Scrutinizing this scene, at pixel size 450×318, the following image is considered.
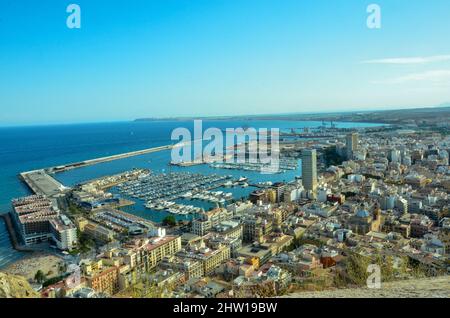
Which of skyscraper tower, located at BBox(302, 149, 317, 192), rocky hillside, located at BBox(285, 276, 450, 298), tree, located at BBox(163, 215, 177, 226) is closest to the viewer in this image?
rocky hillside, located at BBox(285, 276, 450, 298)

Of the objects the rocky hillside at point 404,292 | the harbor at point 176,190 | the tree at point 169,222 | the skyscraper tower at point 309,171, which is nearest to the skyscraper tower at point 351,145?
the skyscraper tower at point 309,171

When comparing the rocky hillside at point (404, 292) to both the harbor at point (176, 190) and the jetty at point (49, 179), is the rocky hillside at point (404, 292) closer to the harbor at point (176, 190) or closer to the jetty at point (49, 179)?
the harbor at point (176, 190)

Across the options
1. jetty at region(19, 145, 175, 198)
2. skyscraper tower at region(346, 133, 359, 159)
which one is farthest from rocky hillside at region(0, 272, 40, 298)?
skyscraper tower at region(346, 133, 359, 159)

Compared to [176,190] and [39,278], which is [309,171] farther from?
[39,278]

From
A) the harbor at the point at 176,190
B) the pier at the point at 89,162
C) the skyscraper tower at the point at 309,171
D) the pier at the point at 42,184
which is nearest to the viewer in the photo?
the harbor at the point at 176,190

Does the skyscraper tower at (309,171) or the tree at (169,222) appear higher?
the skyscraper tower at (309,171)

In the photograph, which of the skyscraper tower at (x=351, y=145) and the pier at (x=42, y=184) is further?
the skyscraper tower at (x=351, y=145)

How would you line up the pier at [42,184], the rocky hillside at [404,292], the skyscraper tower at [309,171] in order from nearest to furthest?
1. the rocky hillside at [404,292]
2. the skyscraper tower at [309,171]
3. the pier at [42,184]

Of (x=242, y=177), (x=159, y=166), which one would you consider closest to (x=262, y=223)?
(x=242, y=177)

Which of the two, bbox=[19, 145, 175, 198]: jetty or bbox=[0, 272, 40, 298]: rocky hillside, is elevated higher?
bbox=[0, 272, 40, 298]: rocky hillside

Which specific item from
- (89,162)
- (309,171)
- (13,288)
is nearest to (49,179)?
(89,162)

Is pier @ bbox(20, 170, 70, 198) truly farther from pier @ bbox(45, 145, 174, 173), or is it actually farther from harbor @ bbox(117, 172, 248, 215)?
harbor @ bbox(117, 172, 248, 215)
